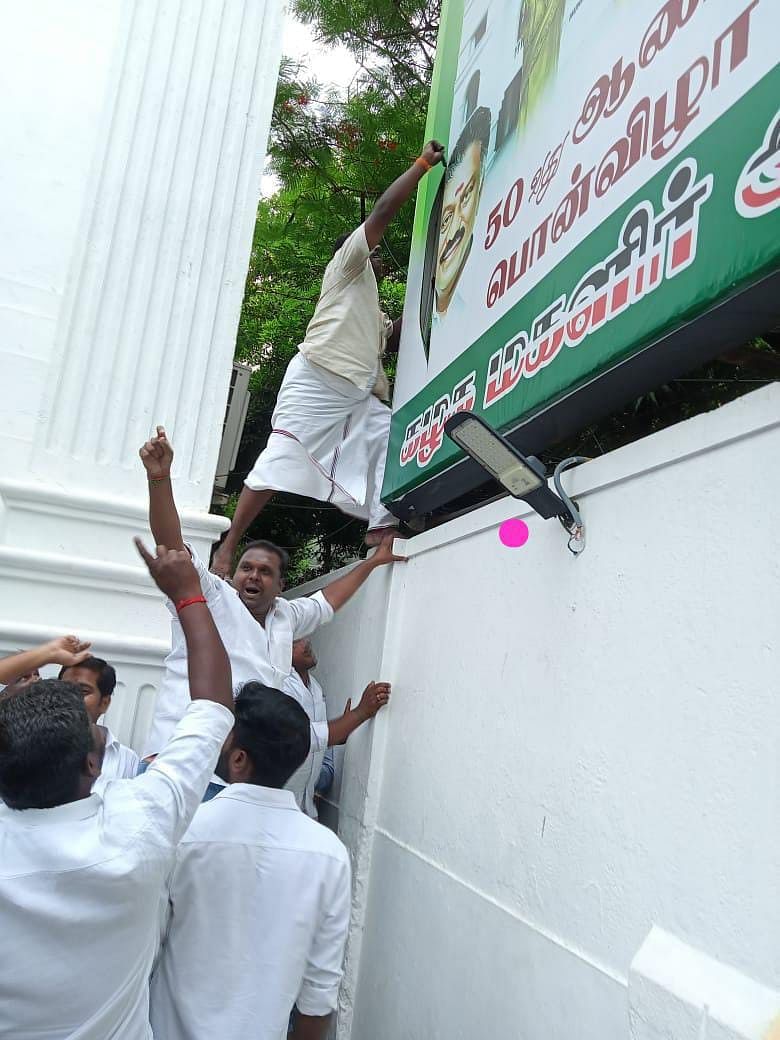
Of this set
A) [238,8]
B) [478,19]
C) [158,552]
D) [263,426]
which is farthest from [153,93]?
[263,426]

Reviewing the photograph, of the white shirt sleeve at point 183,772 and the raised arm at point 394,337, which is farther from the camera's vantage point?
the raised arm at point 394,337

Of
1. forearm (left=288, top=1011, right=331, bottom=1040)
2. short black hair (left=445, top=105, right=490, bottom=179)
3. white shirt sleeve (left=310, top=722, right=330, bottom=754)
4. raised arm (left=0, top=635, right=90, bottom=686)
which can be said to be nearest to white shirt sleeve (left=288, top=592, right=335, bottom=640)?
white shirt sleeve (left=310, top=722, right=330, bottom=754)

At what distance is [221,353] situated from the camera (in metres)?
4.49

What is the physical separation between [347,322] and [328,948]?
9.65 feet

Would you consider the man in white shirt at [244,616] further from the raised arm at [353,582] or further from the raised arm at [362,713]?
the raised arm at [362,713]

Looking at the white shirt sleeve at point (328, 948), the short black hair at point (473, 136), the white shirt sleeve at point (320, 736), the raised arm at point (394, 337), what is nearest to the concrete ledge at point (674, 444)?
the white shirt sleeve at point (328, 948)

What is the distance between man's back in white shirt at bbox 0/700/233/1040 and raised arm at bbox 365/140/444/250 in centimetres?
298

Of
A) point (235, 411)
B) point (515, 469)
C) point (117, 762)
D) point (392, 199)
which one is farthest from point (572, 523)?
point (235, 411)

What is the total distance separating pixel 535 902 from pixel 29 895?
111cm

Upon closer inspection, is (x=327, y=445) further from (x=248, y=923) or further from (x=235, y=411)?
(x=248, y=923)

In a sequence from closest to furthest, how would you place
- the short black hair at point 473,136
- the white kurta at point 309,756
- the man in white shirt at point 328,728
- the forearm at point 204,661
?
the forearm at point 204,661 < the white kurta at point 309,756 < the man in white shirt at point 328,728 < the short black hair at point 473,136

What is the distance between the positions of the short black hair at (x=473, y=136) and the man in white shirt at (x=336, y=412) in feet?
0.80

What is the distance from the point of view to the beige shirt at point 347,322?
4.39 m

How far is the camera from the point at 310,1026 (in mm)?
2330
